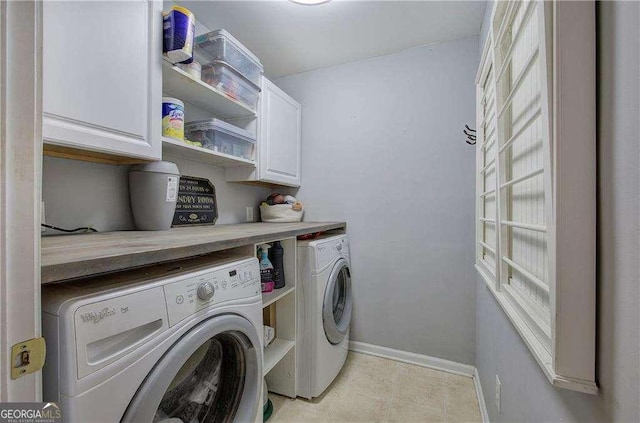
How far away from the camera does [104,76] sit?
1019 mm

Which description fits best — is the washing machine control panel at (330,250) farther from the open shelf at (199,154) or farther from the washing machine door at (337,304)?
the open shelf at (199,154)

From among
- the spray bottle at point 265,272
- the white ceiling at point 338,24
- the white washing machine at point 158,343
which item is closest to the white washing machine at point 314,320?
the spray bottle at point 265,272

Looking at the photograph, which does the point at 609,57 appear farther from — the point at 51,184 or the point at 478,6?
the point at 51,184

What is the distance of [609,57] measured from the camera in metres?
0.46

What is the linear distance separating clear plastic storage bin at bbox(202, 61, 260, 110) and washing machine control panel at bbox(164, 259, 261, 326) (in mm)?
1130

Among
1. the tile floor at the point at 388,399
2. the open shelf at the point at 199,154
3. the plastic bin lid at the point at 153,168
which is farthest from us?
the tile floor at the point at 388,399

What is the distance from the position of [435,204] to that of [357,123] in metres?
0.89

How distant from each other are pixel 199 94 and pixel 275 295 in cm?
122

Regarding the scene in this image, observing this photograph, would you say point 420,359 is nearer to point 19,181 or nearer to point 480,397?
point 480,397

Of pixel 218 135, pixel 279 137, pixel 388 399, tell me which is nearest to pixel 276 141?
pixel 279 137

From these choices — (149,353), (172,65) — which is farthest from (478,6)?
(149,353)

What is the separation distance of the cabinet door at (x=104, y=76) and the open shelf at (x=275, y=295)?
83 centimetres

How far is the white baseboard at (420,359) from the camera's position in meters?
1.91

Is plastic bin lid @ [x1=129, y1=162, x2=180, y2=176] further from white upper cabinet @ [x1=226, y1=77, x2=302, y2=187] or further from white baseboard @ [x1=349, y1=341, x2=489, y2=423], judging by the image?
white baseboard @ [x1=349, y1=341, x2=489, y2=423]
